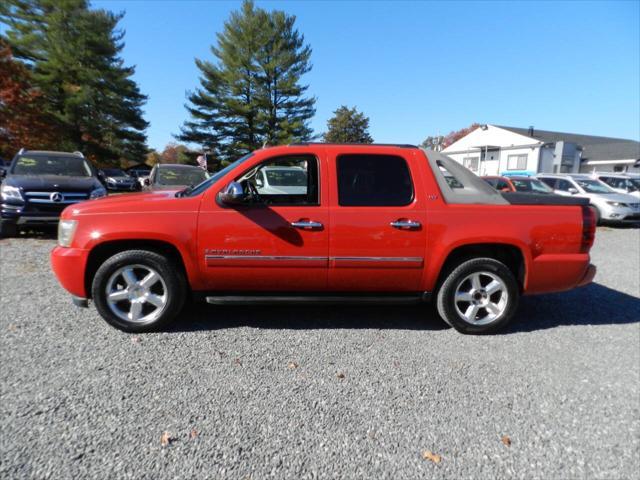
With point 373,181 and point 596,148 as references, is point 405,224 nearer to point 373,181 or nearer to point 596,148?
point 373,181

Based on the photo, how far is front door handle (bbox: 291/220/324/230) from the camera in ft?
10.9

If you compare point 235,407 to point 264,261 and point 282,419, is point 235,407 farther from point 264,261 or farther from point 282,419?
point 264,261

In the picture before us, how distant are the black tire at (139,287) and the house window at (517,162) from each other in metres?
39.2

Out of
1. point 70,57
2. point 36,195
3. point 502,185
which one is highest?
point 70,57

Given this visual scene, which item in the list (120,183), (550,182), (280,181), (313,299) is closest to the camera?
(313,299)

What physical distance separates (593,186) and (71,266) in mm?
15576

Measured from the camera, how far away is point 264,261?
337 cm

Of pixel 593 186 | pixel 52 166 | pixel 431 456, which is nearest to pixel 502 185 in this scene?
pixel 593 186

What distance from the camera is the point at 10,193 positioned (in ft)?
22.4

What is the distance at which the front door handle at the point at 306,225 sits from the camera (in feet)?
10.9

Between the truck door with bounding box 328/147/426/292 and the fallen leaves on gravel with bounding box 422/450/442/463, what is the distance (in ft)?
5.36

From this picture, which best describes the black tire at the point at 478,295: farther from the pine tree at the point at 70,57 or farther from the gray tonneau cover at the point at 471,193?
the pine tree at the point at 70,57

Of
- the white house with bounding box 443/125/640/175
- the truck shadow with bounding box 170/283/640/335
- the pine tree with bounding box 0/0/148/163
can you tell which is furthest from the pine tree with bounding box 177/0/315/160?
the truck shadow with bounding box 170/283/640/335

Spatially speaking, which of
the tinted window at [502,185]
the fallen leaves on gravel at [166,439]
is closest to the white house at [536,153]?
the tinted window at [502,185]
